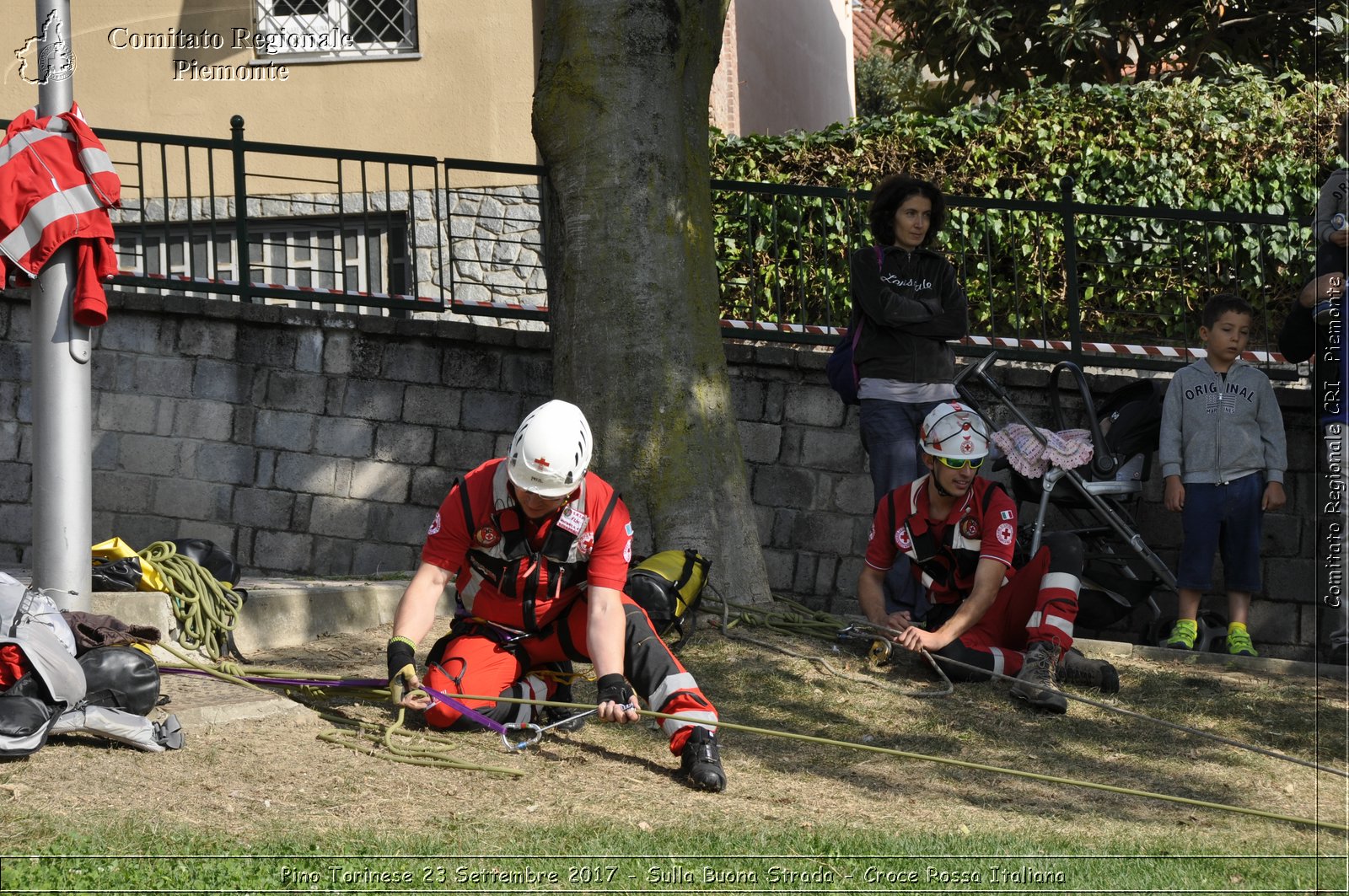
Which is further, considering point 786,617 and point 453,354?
point 453,354

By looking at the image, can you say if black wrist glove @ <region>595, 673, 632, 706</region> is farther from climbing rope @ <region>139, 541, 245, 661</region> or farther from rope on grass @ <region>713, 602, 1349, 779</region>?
climbing rope @ <region>139, 541, 245, 661</region>

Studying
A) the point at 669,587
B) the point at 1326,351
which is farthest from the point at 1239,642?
the point at 669,587

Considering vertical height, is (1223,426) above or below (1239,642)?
above

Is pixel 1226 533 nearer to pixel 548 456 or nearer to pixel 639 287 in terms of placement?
pixel 639 287

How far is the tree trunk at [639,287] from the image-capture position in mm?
7285

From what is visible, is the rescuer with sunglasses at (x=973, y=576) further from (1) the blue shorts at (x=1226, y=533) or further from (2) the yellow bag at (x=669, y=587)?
(1) the blue shorts at (x=1226, y=533)

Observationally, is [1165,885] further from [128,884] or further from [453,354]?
[453,354]

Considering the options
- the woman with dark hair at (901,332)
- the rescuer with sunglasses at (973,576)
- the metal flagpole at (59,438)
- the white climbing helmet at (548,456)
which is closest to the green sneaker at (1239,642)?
the rescuer with sunglasses at (973,576)

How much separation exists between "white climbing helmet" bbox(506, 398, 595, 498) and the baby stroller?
3.19 meters

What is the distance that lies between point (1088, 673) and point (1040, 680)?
33cm

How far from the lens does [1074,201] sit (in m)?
10.7

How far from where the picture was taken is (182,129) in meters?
13.2

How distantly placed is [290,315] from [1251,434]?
5.85 meters

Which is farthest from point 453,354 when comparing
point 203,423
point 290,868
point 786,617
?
point 290,868
